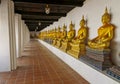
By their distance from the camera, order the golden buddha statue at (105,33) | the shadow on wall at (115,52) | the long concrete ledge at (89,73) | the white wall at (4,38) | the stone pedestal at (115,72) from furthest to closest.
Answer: the white wall at (4,38) < the golden buddha statue at (105,33) < the shadow on wall at (115,52) < the long concrete ledge at (89,73) < the stone pedestal at (115,72)

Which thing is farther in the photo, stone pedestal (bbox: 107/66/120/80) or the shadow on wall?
the shadow on wall

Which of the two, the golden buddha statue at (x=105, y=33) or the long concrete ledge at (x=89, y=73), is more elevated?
the golden buddha statue at (x=105, y=33)

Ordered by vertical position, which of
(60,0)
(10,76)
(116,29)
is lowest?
(10,76)

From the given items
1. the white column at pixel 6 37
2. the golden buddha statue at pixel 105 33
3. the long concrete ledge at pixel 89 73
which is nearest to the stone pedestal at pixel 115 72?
the long concrete ledge at pixel 89 73

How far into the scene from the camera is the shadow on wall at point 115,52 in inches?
Result: 130

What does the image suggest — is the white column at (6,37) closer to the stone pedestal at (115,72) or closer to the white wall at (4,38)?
the white wall at (4,38)

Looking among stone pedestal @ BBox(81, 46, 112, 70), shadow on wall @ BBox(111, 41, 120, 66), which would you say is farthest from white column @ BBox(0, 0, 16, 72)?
shadow on wall @ BBox(111, 41, 120, 66)

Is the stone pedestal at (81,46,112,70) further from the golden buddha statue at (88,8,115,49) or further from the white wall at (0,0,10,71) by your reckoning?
the white wall at (0,0,10,71)

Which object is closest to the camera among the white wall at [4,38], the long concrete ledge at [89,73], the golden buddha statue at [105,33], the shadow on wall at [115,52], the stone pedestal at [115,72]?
the stone pedestal at [115,72]

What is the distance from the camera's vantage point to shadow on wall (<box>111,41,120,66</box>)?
330cm

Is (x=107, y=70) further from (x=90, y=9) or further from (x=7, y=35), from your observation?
(x=7, y=35)

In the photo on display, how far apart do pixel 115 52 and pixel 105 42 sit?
0.34m

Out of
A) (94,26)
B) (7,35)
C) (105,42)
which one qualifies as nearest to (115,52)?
(105,42)

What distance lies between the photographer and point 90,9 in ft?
15.4
